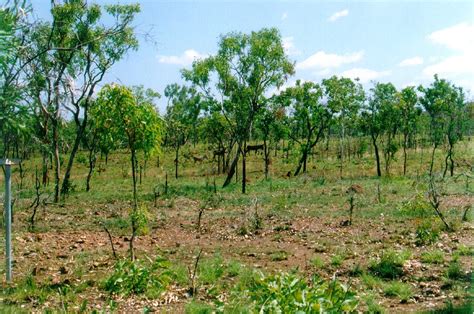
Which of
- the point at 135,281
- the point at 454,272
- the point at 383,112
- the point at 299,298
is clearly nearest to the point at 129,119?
the point at 135,281

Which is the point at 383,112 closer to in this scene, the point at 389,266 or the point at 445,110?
the point at 445,110

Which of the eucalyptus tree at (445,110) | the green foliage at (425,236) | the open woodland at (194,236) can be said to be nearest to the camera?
the open woodland at (194,236)

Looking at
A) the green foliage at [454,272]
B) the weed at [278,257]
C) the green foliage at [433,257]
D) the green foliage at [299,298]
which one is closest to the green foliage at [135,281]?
the weed at [278,257]

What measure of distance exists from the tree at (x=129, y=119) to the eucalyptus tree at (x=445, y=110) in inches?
932

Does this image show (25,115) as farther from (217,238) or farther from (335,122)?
(335,122)

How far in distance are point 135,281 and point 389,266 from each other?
442 centimetres

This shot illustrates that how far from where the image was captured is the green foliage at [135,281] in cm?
737

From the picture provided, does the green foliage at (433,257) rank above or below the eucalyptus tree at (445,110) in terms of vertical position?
below

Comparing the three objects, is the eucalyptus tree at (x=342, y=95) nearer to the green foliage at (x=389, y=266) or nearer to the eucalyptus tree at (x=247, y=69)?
the eucalyptus tree at (x=247, y=69)

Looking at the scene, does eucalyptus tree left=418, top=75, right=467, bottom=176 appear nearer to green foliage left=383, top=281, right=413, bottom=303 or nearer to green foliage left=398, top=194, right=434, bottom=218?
green foliage left=398, top=194, right=434, bottom=218

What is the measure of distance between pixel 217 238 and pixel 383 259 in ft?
14.5

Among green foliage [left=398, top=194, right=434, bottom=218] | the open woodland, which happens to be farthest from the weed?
green foliage [left=398, top=194, right=434, bottom=218]

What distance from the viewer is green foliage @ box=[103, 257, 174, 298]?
7.37 metres

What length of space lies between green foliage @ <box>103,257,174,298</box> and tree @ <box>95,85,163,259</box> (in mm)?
856
